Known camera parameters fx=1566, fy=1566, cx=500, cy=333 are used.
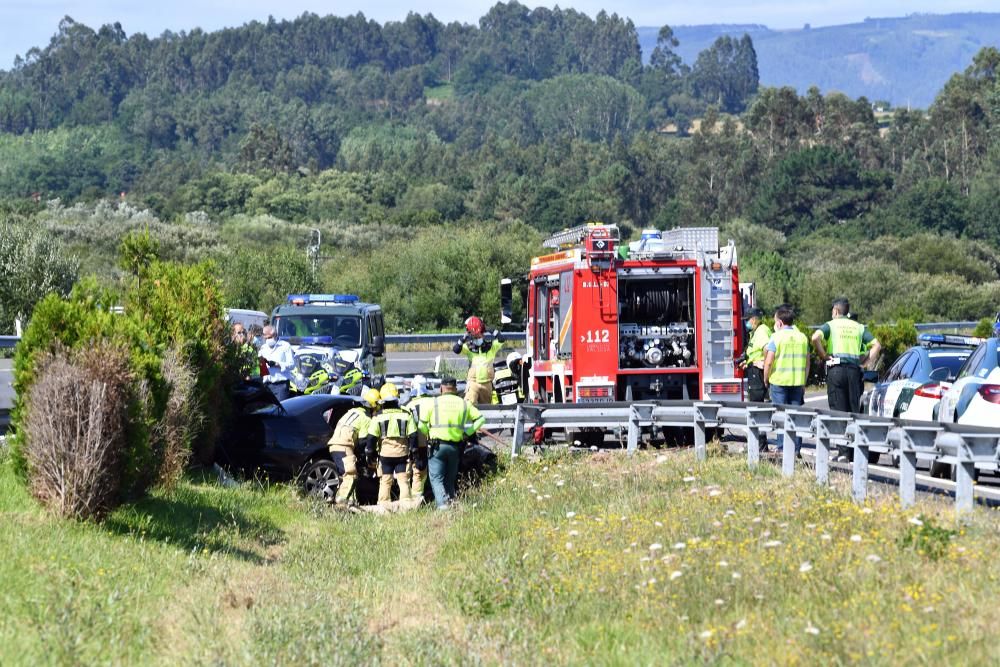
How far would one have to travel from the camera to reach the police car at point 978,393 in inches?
526

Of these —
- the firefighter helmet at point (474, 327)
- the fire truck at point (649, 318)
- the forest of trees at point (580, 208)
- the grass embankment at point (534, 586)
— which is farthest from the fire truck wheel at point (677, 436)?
the forest of trees at point (580, 208)

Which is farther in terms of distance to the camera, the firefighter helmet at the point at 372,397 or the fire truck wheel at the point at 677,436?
the fire truck wheel at the point at 677,436

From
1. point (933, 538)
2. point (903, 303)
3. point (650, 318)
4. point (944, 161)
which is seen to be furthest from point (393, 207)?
point (933, 538)

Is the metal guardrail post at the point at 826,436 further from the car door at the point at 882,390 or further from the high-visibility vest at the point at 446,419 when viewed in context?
the high-visibility vest at the point at 446,419

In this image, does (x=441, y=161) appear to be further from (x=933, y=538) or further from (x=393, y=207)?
(x=933, y=538)

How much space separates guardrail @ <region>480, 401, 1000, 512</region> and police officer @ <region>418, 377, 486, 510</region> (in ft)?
6.51

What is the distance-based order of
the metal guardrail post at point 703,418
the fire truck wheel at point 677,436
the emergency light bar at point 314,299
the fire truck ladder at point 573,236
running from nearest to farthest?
the metal guardrail post at point 703,418
the fire truck ladder at point 573,236
the fire truck wheel at point 677,436
the emergency light bar at point 314,299

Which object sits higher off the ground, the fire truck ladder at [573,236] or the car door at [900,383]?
the fire truck ladder at [573,236]

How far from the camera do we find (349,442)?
16.0m

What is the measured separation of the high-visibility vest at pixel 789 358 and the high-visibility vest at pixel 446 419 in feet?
10.8

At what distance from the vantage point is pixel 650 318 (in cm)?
1894

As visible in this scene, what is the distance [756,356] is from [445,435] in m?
5.09

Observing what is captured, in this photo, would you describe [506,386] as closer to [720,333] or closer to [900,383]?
[720,333]

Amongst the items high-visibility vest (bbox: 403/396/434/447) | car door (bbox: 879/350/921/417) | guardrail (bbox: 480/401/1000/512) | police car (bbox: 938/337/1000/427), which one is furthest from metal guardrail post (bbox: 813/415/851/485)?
high-visibility vest (bbox: 403/396/434/447)
